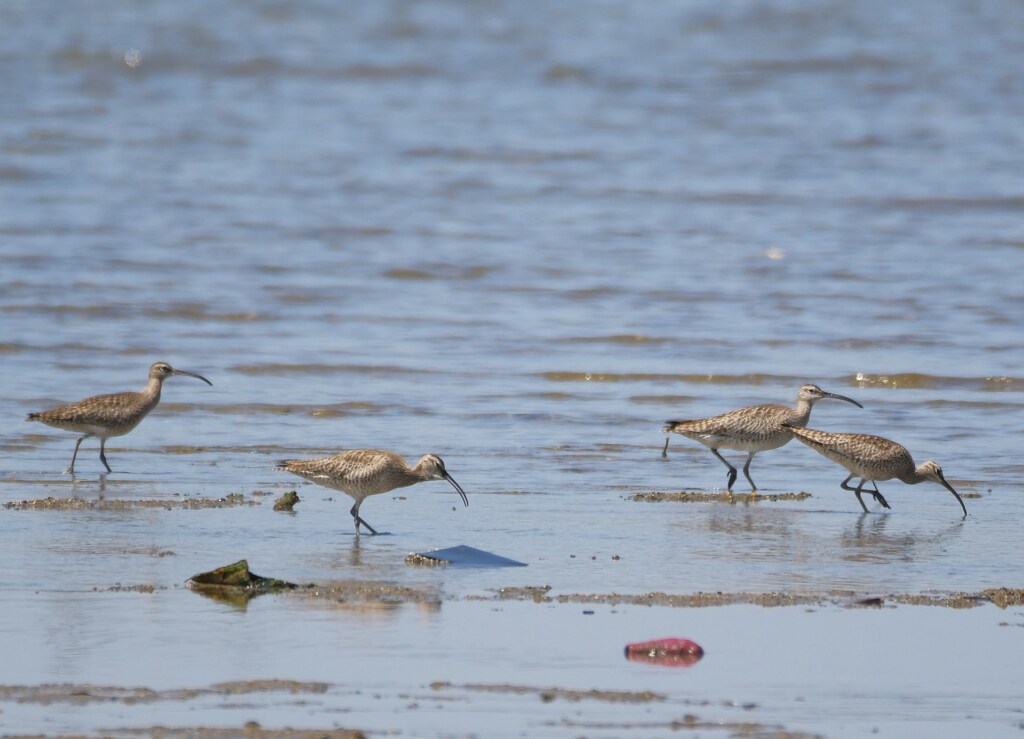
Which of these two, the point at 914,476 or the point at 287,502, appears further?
the point at 914,476

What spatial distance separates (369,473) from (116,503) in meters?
1.54

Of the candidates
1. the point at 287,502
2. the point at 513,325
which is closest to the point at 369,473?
the point at 287,502

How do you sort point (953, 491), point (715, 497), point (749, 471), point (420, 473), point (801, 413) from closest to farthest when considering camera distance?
point (420, 473) → point (953, 491) → point (715, 497) → point (801, 413) → point (749, 471)

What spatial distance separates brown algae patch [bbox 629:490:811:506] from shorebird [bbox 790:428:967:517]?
0.34m

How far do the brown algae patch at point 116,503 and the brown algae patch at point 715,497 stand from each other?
230cm

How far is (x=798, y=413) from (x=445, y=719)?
6.17 meters

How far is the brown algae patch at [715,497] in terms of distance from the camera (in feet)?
33.7

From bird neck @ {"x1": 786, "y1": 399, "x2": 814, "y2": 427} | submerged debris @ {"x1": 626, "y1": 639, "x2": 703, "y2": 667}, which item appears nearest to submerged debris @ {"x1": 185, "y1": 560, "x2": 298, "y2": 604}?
submerged debris @ {"x1": 626, "y1": 639, "x2": 703, "y2": 667}

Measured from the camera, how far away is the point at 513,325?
55.5ft

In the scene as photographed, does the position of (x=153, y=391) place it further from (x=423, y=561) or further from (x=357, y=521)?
(x=423, y=561)

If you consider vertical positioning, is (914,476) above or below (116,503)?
above

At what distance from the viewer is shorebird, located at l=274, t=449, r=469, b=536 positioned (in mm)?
9359

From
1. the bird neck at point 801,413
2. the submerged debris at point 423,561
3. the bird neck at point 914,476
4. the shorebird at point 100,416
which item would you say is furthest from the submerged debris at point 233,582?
the bird neck at point 801,413

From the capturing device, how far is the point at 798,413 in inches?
452
